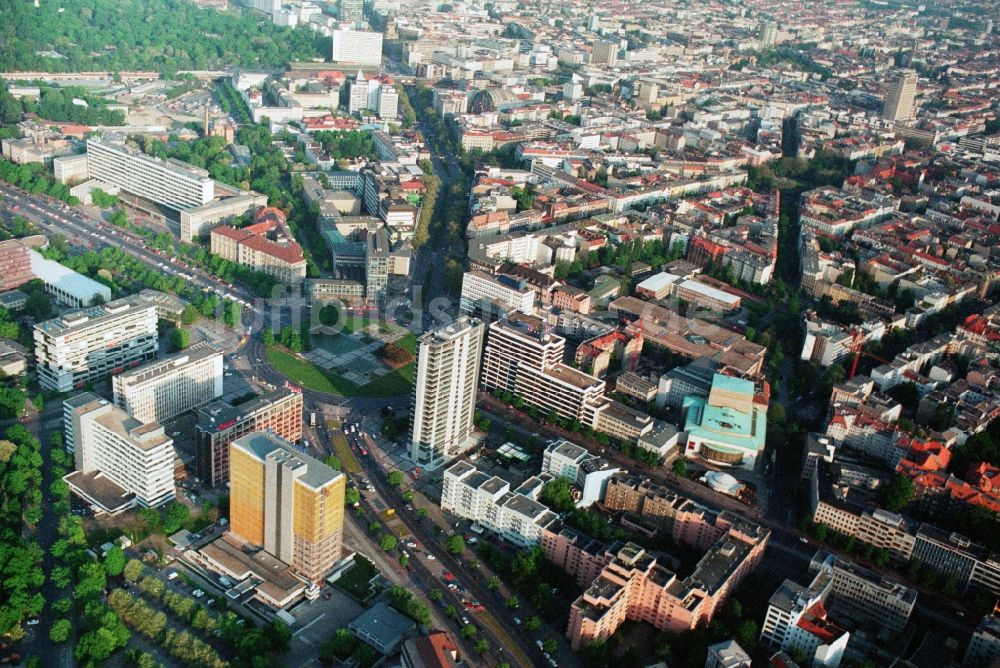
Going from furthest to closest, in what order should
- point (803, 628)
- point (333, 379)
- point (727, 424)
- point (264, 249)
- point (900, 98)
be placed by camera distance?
1. point (900, 98)
2. point (264, 249)
3. point (333, 379)
4. point (727, 424)
5. point (803, 628)

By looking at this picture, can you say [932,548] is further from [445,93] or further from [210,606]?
[445,93]

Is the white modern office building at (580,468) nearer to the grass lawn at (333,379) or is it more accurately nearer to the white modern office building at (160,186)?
the grass lawn at (333,379)

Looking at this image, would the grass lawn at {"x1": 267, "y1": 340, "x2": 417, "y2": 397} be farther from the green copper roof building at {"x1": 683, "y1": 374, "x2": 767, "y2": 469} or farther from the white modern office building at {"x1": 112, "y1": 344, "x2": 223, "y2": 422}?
the green copper roof building at {"x1": 683, "y1": 374, "x2": 767, "y2": 469}

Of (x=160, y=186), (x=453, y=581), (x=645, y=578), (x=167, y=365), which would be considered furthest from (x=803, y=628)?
(x=160, y=186)

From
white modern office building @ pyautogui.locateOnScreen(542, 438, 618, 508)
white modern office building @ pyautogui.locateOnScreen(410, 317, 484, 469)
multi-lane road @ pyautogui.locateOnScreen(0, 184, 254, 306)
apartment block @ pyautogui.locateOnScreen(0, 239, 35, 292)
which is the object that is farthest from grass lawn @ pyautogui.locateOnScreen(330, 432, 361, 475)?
apartment block @ pyautogui.locateOnScreen(0, 239, 35, 292)

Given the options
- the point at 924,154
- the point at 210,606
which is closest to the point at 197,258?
the point at 210,606

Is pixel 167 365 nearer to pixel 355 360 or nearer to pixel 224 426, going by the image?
pixel 224 426

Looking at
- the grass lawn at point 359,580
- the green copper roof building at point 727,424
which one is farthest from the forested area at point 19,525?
the green copper roof building at point 727,424
